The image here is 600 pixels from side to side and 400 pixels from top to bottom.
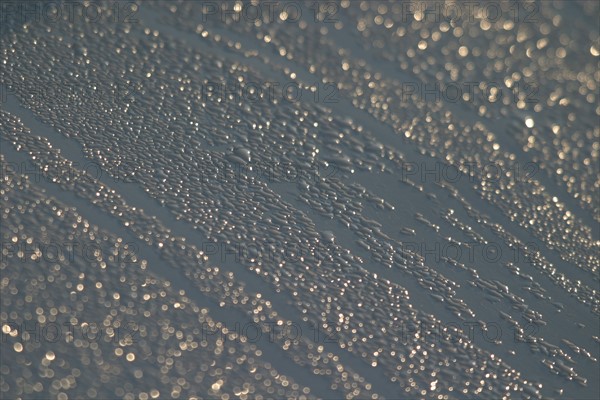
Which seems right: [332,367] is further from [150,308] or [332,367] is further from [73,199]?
[73,199]

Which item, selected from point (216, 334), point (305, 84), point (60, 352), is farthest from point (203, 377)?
point (305, 84)

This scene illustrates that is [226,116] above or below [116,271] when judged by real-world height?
above

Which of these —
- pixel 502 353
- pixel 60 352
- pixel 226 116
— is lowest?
pixel 60 352

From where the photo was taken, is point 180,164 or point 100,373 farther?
point 180,164

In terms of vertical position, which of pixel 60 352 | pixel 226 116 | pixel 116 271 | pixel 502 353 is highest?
pixel 226 116

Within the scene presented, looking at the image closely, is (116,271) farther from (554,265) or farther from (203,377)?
(554,265)

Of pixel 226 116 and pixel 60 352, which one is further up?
pixel 226 116

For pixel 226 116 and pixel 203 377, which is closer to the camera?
pixel 203 377

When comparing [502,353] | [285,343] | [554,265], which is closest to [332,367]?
[285,343]

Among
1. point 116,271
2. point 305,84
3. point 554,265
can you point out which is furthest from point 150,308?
point 554,265
